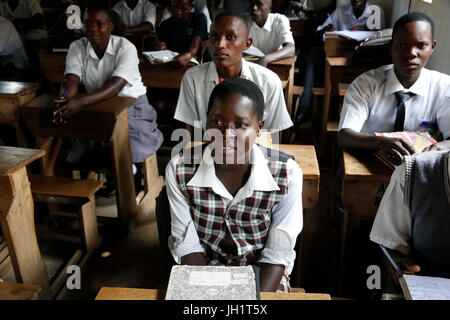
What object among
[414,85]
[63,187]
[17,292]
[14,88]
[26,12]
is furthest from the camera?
[26,12]

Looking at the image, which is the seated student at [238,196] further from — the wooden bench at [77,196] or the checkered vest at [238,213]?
the wooden bench at [77,196]

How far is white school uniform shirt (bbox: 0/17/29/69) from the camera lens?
4568 millimetres

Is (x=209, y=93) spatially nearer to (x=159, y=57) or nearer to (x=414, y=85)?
(x=414, y=85)

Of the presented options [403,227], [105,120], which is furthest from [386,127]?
[105,120]

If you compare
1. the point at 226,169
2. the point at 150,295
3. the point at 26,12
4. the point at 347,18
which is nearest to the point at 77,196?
the point at 226,169

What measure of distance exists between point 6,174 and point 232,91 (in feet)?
3.13

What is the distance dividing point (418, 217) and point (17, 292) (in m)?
1.20

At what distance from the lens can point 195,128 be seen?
2.22m

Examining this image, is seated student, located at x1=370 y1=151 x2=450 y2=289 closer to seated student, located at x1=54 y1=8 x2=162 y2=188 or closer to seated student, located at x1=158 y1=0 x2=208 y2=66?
seated student, located at x1=54 y1=8 x2=162 y2=188

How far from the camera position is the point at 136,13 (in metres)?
4.62

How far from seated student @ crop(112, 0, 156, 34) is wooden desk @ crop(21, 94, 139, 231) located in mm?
2413

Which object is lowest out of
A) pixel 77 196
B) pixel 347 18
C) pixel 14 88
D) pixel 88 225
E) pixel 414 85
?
pixel 88 225

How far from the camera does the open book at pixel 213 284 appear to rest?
0.88 metres

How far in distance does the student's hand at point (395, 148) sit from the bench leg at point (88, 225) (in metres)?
1.53
